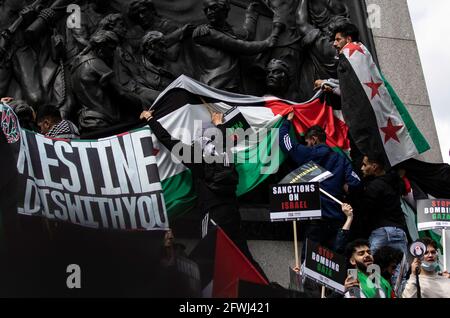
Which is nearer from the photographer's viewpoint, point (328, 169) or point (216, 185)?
point (216, 185)

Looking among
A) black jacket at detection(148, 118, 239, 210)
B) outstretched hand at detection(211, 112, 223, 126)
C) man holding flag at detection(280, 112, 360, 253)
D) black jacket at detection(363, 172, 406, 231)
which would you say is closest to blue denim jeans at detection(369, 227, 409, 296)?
black jacket at detection(363, 172, 406, 231)

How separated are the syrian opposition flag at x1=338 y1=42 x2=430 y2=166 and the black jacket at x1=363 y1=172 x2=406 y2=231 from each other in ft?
4.43

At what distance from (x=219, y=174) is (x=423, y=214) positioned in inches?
110

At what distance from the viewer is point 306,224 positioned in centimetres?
1614

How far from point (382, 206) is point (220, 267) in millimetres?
4508

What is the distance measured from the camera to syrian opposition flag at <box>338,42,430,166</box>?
17.5 metres

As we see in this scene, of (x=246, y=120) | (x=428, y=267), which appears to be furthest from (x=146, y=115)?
(x=428, y=267)

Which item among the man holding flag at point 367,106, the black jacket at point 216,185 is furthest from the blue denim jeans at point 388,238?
the black jacket at point 216,185

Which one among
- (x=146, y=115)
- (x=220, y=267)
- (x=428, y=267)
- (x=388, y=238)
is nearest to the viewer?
(x=220, y=267)

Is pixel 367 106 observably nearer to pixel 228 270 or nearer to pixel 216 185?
pixel 216 185

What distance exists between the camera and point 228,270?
1227 centimetres

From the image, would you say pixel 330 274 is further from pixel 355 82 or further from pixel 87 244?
pixel 355 82

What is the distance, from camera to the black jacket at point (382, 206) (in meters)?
16.1

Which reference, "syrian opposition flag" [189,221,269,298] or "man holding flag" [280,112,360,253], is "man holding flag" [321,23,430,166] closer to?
"man holding flag" [280,112,360,253]
